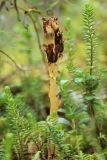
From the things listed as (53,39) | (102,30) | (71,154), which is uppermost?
(102,30)

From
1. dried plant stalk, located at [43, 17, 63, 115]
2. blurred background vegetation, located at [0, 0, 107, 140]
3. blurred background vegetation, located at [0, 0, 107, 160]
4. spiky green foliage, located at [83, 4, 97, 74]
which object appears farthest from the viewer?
blurred background vegetation, located at [0, 0, 107, 140]

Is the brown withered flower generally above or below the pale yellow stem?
above

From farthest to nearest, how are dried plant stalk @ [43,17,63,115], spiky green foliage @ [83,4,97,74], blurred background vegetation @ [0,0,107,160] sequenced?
blurred background vegetation @ [0,0,107,160], spiky green foliage @ [83,4,97,74], dried plant stalk @ [43,17,63,115]

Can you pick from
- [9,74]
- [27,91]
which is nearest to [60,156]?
[27,91]

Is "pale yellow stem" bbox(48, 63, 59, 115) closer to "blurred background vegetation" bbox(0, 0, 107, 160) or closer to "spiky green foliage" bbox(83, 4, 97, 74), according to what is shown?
"blurred background vegetation" bbox(0, 0, 107, 160)

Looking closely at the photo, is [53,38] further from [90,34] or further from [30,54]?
[30,54]

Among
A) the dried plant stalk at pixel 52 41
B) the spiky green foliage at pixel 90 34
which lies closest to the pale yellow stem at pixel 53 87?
the dried plant stalk at pixel 52 41

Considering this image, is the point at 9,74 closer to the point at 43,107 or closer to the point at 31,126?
the point at 43,107

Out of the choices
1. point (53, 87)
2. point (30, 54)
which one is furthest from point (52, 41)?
point (30, 54)

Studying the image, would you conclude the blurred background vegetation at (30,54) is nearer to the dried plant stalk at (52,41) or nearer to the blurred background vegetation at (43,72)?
the blurred background vegetation at (43,72)

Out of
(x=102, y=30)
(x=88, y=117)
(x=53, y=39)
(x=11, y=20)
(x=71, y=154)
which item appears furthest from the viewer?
(x=11, y=20)

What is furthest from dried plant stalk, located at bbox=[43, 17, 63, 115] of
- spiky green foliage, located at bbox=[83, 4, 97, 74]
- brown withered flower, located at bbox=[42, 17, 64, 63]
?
spiky green foliage, located at bbox=[83, 4, 97, 74]
